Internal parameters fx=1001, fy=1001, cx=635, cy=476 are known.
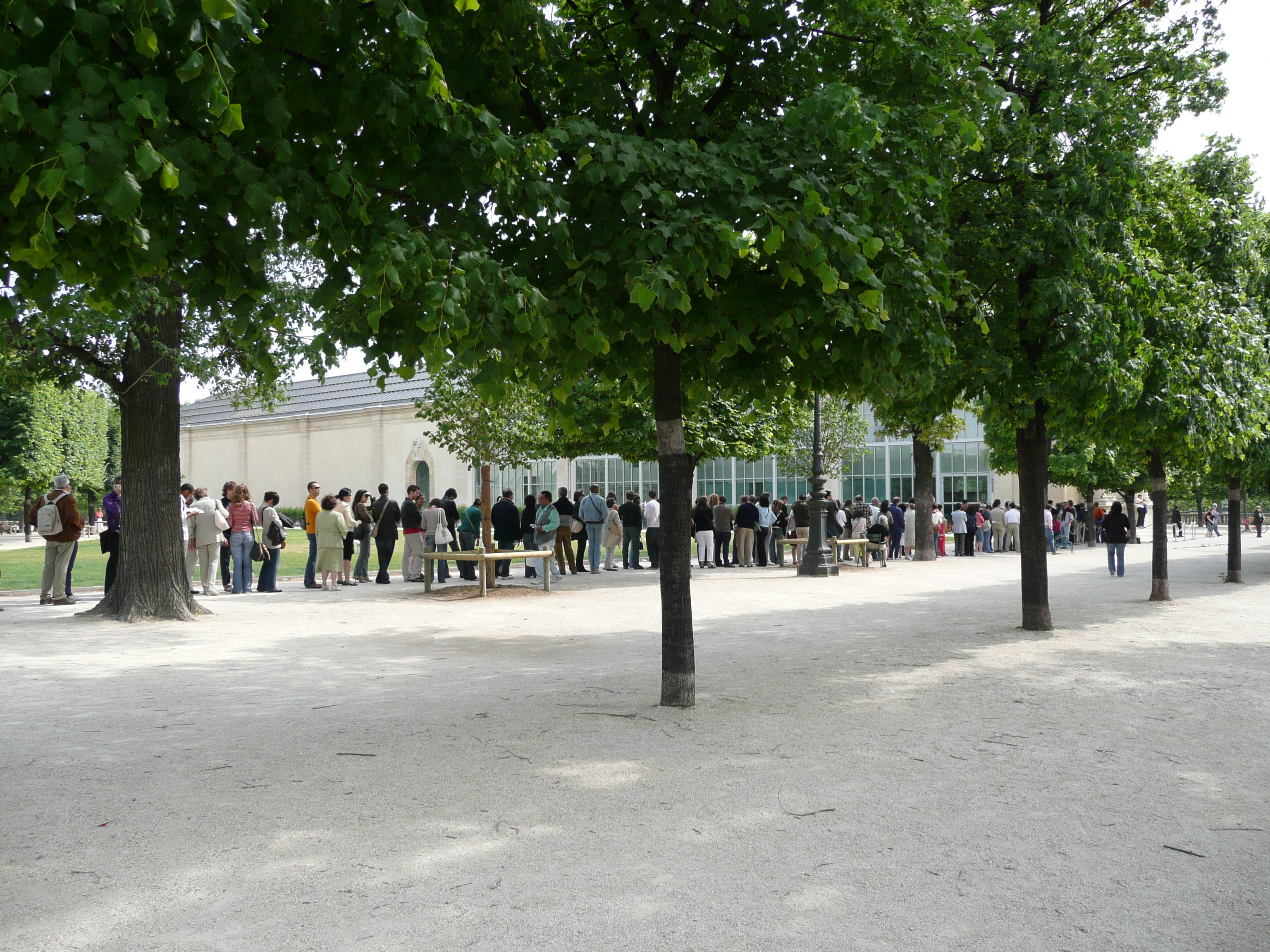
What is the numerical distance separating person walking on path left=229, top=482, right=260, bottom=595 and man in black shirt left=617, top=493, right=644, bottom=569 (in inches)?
355

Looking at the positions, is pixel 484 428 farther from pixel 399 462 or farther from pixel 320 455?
pixel 320 455

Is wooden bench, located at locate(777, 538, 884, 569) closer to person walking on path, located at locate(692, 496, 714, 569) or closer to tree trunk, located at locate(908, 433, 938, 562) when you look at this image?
person walking on path, located at locate(692, 496, 714, 569)

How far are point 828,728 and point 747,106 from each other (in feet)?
14.5

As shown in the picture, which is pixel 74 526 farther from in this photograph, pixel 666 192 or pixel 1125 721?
pixel 1125 721

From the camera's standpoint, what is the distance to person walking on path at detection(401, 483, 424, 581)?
62.8 feet

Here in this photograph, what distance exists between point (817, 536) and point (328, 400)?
56.3 m

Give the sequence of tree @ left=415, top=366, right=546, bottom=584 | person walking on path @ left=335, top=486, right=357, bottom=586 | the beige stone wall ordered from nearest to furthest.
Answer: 1. tree @ left=415, top=366, right=546, bottom=584
2. person walking on path @ left=335, top=486, right=357, bottom=586
3. the beige stone wall

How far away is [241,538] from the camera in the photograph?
17.1m

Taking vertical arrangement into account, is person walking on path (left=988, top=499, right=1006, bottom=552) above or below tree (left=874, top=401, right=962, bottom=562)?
below

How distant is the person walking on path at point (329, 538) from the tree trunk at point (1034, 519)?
11673 millimetres

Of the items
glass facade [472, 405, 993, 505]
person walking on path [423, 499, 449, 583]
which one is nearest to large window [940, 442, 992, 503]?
glass facade [472, 405, 993, 505]

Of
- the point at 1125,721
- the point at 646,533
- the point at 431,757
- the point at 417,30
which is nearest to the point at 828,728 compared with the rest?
the point at 1125,721

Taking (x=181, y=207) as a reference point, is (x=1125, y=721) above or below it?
below

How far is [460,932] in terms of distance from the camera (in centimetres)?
354
